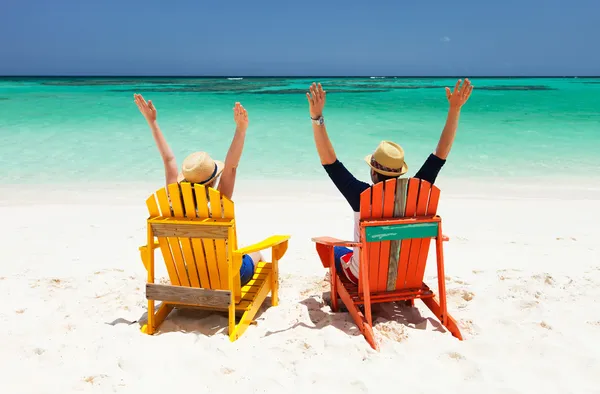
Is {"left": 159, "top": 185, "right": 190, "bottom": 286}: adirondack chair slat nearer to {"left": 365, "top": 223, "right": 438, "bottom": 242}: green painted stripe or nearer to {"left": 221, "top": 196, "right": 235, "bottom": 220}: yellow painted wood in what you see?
{"left": 221, "top": 196, "right": 235, "bottom": 220}: yellow painted wood

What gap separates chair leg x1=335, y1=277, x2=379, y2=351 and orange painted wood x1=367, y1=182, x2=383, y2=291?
19cm

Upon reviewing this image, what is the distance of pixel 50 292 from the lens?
370 cm

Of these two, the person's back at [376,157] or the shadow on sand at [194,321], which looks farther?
the shadow on sand at [194,321]

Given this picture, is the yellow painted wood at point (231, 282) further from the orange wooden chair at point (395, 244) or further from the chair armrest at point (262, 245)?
the orange wooden chair at point (395, 244)

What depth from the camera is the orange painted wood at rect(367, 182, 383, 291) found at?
2811 mm

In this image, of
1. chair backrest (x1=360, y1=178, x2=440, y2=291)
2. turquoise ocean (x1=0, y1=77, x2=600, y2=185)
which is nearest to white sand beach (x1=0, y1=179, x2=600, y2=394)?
chair backrest (x1=360, y1=178, x2=440, y2=291)

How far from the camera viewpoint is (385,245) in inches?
117

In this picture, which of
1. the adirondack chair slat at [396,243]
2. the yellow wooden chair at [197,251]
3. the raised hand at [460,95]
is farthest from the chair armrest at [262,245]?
the raised hand at [460,95]

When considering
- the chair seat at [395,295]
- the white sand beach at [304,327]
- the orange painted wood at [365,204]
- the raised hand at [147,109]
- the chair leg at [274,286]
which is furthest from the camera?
the chair leg at [274,286]

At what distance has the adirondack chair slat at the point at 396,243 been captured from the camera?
2.83 metres

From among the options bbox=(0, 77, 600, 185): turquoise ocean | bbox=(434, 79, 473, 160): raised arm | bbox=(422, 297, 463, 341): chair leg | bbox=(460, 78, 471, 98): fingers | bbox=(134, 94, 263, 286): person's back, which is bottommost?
bbox=(0, 77, 600, 185): turquoise ocean

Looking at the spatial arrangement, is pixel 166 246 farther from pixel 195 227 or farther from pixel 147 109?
pixel 147 109

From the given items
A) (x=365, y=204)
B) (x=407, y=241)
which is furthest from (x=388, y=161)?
(x=407, y=241)

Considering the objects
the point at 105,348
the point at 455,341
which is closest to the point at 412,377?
the point at 455,341
